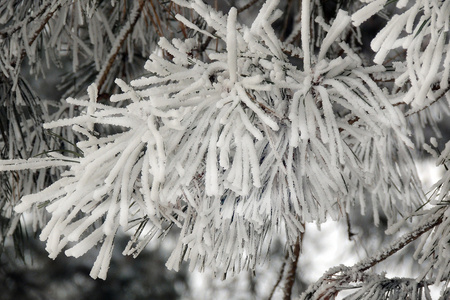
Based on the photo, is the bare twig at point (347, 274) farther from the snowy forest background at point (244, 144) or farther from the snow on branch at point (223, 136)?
the snow on branch at point (223, 136)

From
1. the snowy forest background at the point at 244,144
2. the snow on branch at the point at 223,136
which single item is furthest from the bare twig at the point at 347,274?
the snow on branch at the point at 223,136

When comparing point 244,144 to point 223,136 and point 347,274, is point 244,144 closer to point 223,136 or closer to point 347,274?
point 223,136

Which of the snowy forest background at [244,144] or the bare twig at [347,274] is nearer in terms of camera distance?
the snowy forest background at [244,144]

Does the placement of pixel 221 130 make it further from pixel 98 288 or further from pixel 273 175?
pixel 98 288

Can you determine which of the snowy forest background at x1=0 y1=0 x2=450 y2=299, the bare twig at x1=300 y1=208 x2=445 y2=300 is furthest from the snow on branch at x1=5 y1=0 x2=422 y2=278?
the bare twig at x1=300 y1=208 x2=445 y2=300

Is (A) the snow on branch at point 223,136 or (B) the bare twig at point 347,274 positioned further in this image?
(B) the bare twig at point 347,274

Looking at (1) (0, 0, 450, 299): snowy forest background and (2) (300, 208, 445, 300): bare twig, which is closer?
(1) (0, 0, 450, 299): snowy forest background

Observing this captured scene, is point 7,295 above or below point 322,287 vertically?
above

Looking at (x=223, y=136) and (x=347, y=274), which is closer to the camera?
(x=223, y=136)

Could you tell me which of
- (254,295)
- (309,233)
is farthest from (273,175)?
(309,233)

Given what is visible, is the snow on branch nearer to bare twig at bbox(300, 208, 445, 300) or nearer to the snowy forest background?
the snowy forest background

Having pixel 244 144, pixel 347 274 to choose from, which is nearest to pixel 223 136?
pixel 244 144
